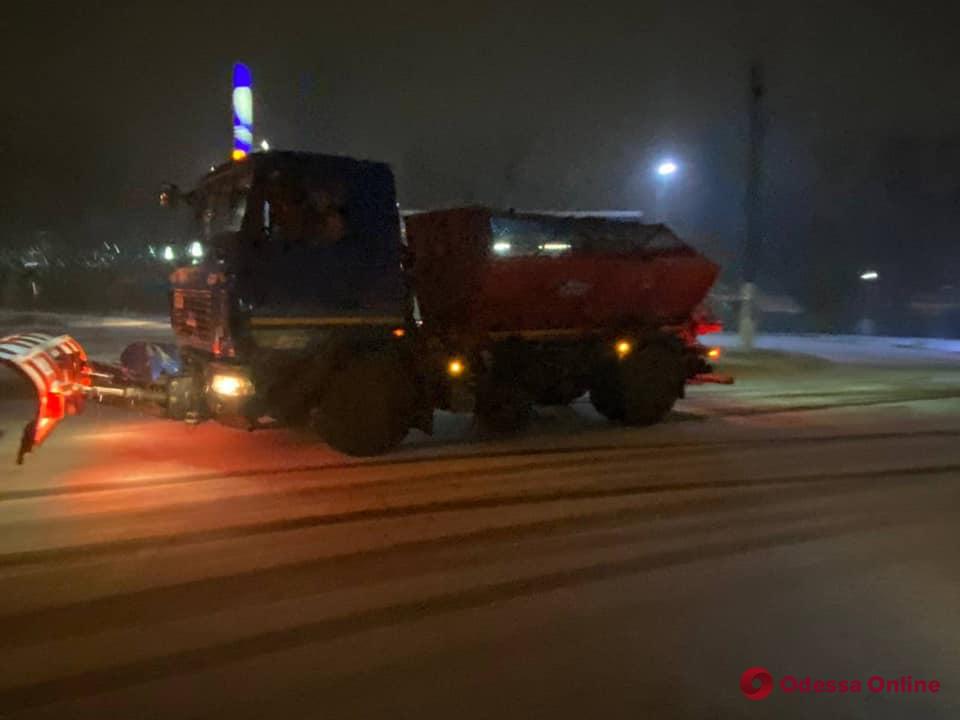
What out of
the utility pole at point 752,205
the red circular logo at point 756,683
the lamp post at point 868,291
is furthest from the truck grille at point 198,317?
the lamp post at point 868,291

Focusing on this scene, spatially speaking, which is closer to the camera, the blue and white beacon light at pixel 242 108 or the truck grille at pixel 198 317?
the truck grille at pixel 198 317

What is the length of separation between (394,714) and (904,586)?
3.66m

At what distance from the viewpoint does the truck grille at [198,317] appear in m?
10.7

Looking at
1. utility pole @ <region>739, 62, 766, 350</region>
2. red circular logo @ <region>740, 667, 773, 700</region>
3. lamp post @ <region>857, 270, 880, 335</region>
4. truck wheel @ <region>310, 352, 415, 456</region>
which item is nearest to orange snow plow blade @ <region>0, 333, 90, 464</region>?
truck wheel @ <region>310, 352, 415, 456</region>

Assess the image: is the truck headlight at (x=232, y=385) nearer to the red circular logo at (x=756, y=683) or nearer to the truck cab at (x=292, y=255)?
the truck cab at (x=292, y=255)

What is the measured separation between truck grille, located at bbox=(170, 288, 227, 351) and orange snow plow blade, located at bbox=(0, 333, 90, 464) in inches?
46.5

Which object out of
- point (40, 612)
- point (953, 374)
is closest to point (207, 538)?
point (40, 612)

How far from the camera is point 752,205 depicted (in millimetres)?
26469

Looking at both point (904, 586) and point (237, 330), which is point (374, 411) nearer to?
point (237, 330)

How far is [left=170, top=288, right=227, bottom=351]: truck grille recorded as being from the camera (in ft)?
35.1
